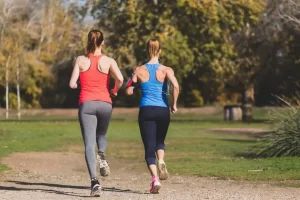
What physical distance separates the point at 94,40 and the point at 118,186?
2.56 meters

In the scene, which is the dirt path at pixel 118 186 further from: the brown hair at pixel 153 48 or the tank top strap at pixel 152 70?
the brown hair at pixel 153 48

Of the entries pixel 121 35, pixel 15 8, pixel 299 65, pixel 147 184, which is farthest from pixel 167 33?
pixel 147 184

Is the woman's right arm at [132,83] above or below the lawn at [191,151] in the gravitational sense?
above

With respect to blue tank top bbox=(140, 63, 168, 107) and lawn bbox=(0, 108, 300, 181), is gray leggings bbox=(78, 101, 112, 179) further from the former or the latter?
lawn bbox=(0, 108, 300, 181)

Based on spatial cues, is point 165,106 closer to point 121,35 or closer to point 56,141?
point 56,141

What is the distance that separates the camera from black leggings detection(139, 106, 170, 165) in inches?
480

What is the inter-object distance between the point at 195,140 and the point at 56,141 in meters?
4.82

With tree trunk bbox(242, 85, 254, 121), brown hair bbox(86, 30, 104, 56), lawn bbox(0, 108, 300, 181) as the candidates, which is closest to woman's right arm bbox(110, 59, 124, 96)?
brown hair bbox(86, 30, 104, 56)

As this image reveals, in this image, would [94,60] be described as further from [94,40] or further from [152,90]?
[152,90]

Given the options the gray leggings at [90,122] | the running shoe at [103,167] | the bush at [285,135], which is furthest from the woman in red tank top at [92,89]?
the bush at [285,135]

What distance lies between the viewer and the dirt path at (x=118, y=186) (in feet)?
38.3

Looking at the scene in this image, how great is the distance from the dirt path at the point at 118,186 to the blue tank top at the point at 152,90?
1.29 metres

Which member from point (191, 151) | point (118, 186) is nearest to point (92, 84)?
point (118, 186)

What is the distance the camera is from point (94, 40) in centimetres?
1191
